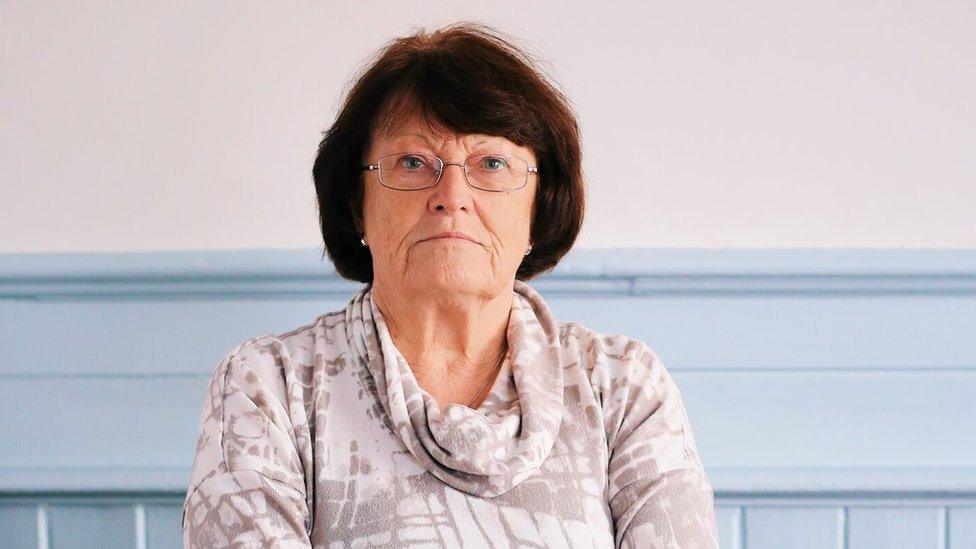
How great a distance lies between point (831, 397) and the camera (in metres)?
1.51

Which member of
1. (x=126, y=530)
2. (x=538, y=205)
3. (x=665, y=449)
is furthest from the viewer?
(x=126, y=530)

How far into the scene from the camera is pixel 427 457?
3.55 feet

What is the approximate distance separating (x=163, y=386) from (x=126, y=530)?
0.79 feet

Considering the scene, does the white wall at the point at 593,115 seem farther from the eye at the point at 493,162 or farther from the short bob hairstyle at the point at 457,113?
the eye at the point at 493,162

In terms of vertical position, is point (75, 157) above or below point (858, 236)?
above

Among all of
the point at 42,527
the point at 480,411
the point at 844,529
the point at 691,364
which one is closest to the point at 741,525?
the point at 844,529

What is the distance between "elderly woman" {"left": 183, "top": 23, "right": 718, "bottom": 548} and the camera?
107cm

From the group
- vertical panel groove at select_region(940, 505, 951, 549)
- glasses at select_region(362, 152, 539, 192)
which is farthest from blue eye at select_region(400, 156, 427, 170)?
vertical panel groove at select_region(940, 505, 951, 549)

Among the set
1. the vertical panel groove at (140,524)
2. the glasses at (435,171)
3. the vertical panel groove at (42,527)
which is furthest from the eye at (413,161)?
the vertical panel groove at (42,527)

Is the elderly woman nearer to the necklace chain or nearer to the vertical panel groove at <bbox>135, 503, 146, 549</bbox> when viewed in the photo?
the necklace chain

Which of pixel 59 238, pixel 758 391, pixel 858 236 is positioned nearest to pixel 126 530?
pixel 59 238

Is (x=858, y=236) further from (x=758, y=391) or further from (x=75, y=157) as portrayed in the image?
(x=75, y=157)

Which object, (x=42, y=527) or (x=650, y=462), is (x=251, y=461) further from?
(x=42, y=527)

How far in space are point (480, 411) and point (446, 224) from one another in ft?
0.79
